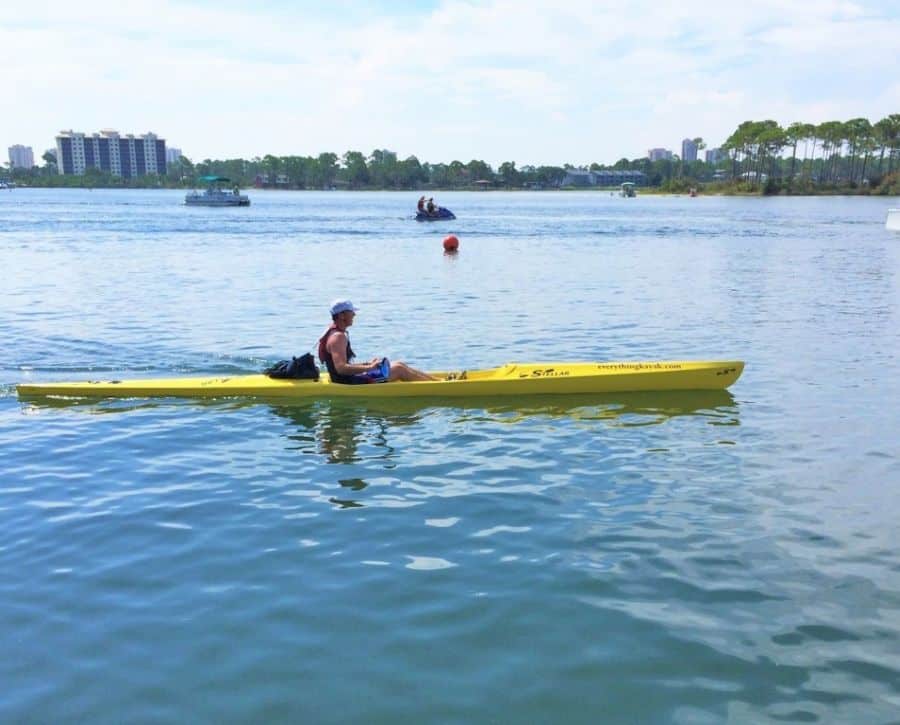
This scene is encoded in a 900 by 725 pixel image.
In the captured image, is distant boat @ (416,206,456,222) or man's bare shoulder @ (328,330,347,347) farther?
distant boat @ (416,206,456,222)

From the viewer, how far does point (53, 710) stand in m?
5.59

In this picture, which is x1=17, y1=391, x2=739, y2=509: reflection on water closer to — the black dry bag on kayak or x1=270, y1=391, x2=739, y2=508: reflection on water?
x1=270, y1=391, x2=739, y2=508: reflection on water

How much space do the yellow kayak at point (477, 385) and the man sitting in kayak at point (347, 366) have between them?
0.13 meters

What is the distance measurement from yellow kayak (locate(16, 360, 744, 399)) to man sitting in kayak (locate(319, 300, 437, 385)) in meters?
0.13

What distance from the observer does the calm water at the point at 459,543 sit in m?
5.76

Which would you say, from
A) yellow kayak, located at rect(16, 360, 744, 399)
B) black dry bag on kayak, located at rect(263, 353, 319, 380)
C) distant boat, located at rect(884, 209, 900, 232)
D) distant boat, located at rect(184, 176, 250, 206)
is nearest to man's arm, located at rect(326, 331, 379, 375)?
yellow kayak, located at rect(16, 360, 744, 399)

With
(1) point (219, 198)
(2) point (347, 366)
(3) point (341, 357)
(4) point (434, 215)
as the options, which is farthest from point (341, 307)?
(1) point (219, 198)

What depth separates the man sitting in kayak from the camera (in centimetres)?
1290

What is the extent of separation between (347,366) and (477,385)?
2.00 m

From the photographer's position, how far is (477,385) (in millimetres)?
13086

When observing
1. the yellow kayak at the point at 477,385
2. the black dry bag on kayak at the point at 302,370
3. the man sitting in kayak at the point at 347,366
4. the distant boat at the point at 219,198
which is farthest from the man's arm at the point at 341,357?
the distant boat at the point at 219,198

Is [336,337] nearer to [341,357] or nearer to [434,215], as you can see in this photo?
[341,357]

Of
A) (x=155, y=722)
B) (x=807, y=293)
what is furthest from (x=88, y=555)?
(x=807, y=293)

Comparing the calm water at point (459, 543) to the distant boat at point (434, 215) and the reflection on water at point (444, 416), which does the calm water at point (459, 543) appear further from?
the distant boat at point (434, 215)
